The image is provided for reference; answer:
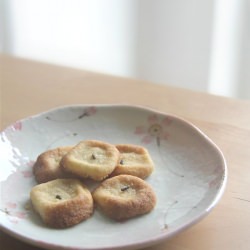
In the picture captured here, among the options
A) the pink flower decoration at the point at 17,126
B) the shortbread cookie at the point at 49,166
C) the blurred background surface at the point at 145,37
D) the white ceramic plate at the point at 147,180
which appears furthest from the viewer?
the blurred background surface at the point at 145,37

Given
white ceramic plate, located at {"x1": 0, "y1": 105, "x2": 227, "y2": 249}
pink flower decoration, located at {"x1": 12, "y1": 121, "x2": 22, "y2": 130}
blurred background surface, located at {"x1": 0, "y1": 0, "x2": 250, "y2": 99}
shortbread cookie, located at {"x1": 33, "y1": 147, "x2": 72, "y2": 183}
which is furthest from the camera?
blurred background surface, located at {"x1": 0, "y1": 0, "x2": 250, "y2": 99}

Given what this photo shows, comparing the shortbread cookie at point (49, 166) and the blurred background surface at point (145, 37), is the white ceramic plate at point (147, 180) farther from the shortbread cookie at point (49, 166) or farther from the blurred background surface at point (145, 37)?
the blurred background surface at point (145, 37)

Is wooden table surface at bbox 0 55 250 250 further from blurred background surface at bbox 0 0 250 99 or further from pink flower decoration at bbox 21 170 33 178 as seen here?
blurred background surface at bbox 0 0 250 99

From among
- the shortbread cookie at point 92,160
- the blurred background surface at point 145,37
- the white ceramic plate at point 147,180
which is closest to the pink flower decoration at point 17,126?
the white ceramic plate at point 147,180

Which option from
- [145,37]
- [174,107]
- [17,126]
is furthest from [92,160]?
[145,37]

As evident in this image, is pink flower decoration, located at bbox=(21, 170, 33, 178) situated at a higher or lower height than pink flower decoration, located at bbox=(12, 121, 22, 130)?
lower

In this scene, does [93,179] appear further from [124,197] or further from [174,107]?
[174,107]

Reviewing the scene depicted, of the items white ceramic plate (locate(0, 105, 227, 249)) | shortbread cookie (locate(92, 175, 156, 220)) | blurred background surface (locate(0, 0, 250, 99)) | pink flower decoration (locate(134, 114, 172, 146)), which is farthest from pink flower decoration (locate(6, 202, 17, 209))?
blurred background surface (locate(0, 0, 250, 99))
